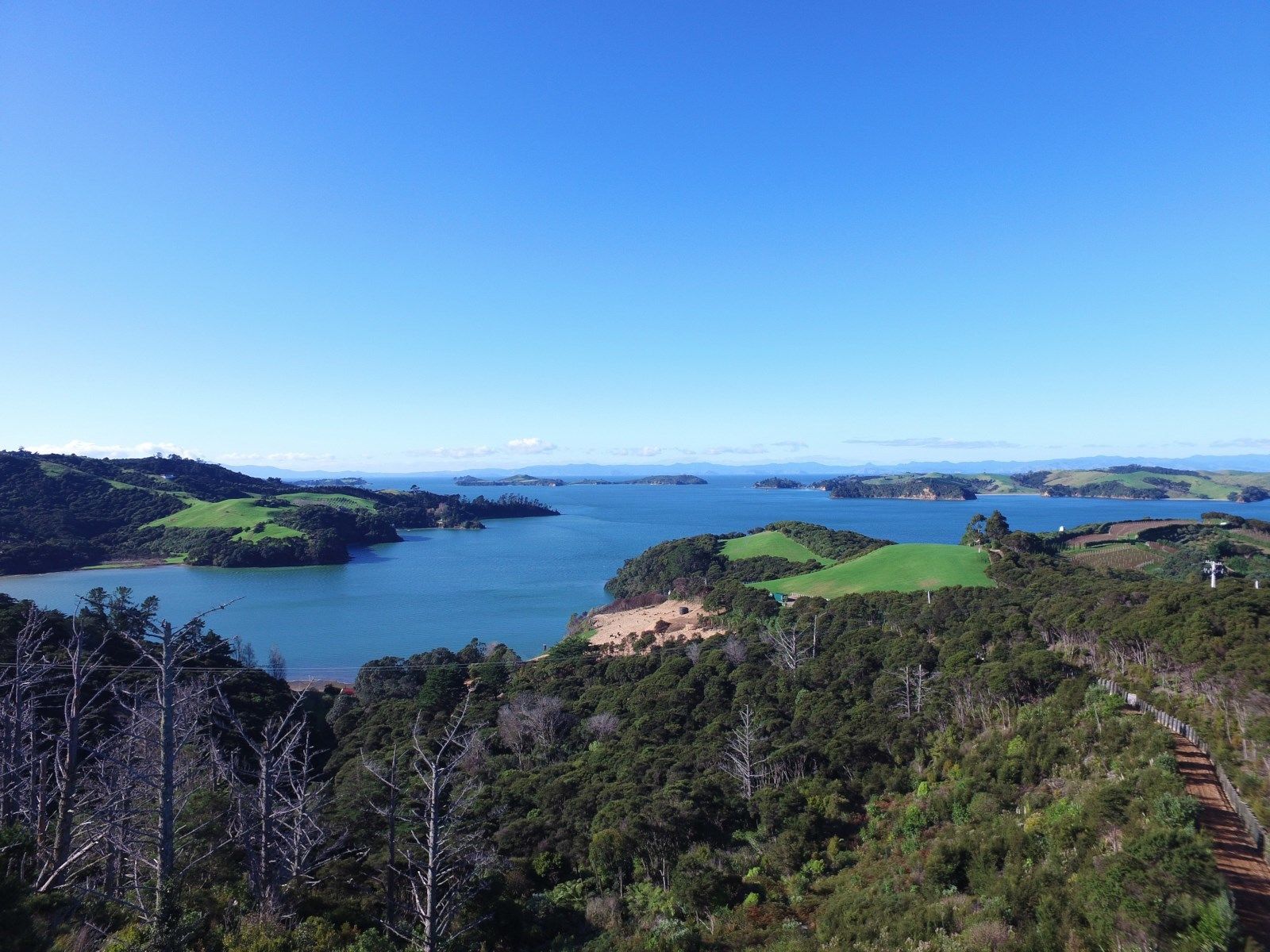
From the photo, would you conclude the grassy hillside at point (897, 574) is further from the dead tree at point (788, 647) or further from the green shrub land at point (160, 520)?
the green shrub land at point (160, 520)

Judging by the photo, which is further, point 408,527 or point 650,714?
point 408,527

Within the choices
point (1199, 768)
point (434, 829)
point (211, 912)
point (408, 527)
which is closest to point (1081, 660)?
point (1199, 768)

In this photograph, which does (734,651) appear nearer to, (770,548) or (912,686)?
(912,686)

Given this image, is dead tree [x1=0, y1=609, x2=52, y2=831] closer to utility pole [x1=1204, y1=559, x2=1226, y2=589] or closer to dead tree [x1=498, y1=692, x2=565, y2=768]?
dead tree [x1=498, y1=692, x2=565, y2=768]

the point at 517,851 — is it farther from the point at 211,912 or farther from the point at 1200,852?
the point at 1200,852

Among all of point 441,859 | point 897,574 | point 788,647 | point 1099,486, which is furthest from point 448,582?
point 1099,486
